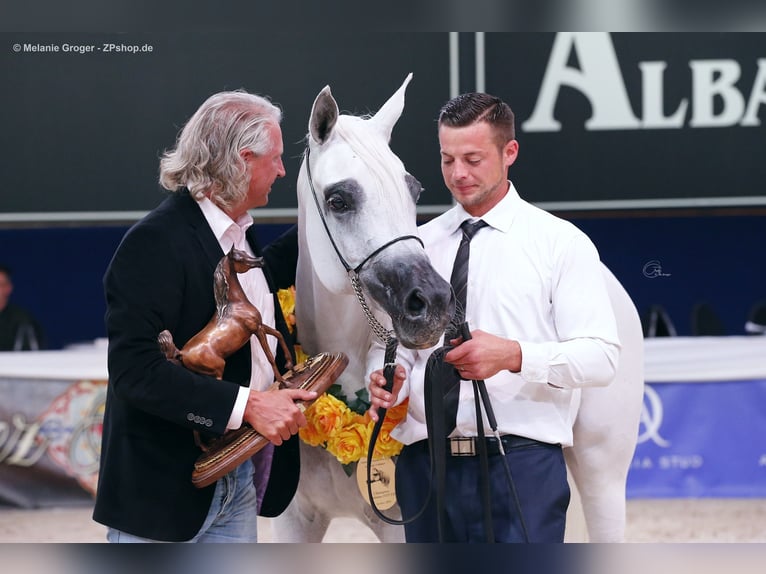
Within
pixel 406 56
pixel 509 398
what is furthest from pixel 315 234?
pixel 406 56

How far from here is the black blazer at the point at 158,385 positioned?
5.90ft

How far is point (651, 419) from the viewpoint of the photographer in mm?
2893

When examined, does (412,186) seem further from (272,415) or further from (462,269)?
(272,415)

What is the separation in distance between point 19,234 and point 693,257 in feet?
6.81

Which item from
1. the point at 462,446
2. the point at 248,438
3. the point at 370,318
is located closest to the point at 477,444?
the point at 462,446

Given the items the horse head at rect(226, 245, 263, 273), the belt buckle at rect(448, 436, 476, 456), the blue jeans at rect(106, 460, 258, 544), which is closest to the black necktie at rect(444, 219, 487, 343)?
the belt buckle at rect(448, 436, 476, 456)

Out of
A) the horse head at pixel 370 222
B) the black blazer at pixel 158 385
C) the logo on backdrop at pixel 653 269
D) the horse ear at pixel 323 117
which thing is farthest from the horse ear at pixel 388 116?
the logo on backdrop at pixel 653 269

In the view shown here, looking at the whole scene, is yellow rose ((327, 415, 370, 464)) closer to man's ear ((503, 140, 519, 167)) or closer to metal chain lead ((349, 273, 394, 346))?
metal chain lead ((349, 273, 394, 346))

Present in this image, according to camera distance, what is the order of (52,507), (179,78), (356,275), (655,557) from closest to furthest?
(356,275)
(655,557)
(179,78)
(52,507)

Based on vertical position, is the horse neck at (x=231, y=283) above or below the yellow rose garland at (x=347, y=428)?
above

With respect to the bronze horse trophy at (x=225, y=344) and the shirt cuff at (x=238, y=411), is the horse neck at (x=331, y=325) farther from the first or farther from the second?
the shirt cuff at (x=238, y=411)

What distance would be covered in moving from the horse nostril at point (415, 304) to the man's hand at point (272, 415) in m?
0.35

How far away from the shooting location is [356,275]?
74.0 inches

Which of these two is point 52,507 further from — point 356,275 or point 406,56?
point 406,56
